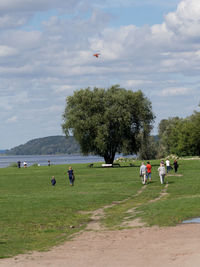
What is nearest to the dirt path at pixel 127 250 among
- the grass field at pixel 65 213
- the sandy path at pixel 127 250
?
the sandy path at pixel 127 250

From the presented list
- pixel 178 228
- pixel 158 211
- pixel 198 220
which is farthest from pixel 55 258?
pixel 158 211

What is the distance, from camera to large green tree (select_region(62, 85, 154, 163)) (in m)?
82.4

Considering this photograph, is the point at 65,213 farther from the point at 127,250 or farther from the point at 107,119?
the point at 107,119

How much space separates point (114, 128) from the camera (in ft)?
277

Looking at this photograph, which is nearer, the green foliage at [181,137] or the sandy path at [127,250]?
the sandy path at [127,250]

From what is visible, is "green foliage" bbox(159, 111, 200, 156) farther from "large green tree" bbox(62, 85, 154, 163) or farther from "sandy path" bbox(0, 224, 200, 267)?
"sandy path" bbox(0, 224, 200, 267)

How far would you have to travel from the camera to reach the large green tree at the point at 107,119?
270ft

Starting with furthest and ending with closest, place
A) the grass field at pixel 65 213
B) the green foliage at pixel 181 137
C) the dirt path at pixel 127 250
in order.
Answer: the green foliage at pixel 181 137, the grass field at pixel 65 213, the dirt path at pixel 127 250

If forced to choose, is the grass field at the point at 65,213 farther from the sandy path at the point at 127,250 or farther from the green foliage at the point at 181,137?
the green foliage at the point at 181,137

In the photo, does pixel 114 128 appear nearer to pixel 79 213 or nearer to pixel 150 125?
pixel 150 125

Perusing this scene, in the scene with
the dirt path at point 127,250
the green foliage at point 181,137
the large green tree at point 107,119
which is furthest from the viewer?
the green foliage at point 181,137

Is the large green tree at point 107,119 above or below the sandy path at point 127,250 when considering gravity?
above

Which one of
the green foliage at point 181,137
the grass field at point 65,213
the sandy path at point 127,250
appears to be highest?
the green foliage at point 181,137

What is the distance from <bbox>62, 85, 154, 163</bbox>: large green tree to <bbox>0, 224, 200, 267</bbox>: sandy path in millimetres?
60557
